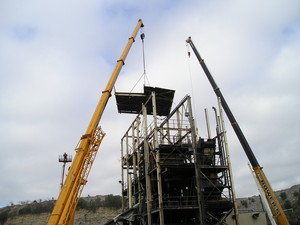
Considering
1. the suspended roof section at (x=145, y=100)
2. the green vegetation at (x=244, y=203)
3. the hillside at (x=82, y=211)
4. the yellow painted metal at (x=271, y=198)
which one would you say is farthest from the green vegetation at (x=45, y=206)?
the yellow painted metal at (x=271, y=198)

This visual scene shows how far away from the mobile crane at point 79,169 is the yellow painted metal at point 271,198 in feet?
44.5

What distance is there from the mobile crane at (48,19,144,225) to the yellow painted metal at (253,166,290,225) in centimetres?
1357

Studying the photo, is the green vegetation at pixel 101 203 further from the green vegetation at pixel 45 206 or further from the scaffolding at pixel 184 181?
the scaffolding at pixel 184 181

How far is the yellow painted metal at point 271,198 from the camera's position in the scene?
22.8 metres

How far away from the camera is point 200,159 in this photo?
869 inches

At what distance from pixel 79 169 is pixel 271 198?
15637mm

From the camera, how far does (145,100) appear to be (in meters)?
26.7

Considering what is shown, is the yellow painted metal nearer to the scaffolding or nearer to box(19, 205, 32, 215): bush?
the scaffolding

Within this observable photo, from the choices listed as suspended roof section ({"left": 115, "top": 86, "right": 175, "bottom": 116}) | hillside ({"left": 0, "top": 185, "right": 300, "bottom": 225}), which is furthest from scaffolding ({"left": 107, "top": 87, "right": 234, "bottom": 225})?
hillside ({"left": 0, "top": 185, "right": 300, "bottom": 225})

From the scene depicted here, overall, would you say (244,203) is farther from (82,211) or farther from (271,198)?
(271,198)

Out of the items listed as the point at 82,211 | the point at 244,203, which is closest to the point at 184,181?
the point at 82,211

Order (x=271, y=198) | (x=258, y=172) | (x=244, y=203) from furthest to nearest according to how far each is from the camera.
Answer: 1. (x=244, y=203)
2. (x=258, y=172)
3. (x=271, y=198)

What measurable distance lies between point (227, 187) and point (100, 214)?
126ft

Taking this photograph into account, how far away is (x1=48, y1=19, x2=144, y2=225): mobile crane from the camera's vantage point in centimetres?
1584
